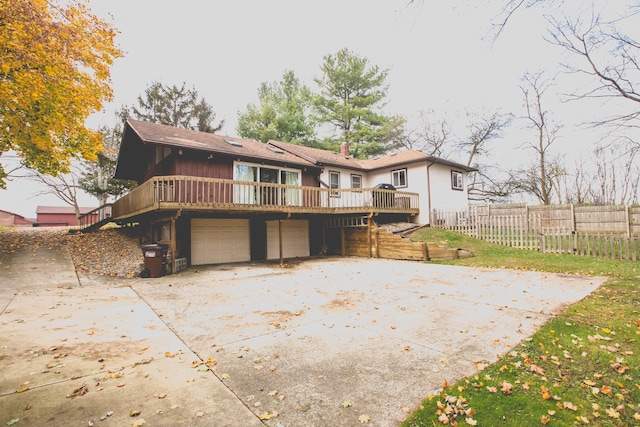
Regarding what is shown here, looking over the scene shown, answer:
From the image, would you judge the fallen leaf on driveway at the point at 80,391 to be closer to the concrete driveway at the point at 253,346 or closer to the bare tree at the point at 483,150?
the concrete driveway at the point at 253,346

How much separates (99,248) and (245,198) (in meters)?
7.30

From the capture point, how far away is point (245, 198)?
13.5 meters

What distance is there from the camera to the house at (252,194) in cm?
1234

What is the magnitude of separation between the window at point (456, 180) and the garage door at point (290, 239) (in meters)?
10.4

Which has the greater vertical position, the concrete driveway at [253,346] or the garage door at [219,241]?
the garage door at [219,241]

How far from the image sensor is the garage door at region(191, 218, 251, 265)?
45.0ft

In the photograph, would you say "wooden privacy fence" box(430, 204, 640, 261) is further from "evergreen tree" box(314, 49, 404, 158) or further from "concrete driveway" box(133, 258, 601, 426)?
"evergreen tree" box(314, 49, 404, 158)

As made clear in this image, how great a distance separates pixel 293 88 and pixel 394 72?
35.5 feet

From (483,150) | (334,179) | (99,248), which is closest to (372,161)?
(334,179)

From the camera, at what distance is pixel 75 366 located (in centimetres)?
354

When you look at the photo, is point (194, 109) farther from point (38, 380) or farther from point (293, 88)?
point (38, 380)

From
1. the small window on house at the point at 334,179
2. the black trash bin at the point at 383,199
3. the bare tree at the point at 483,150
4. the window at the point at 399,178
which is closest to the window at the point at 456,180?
the window at the point at 399,178

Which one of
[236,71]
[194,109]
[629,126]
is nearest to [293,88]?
[236,71]

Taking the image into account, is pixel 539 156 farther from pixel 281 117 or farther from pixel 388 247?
pixel 281 117
